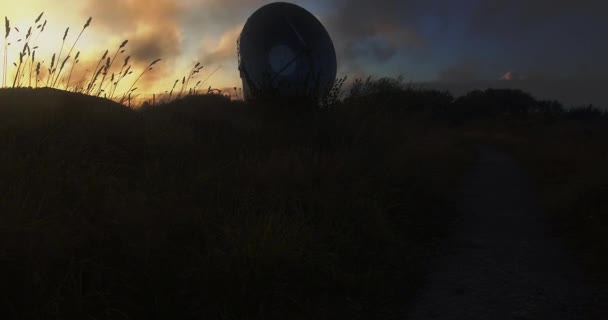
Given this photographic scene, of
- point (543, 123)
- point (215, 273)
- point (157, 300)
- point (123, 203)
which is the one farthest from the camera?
point (543, 123)

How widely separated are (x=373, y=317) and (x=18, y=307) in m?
2.08

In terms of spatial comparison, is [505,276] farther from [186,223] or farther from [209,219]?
[186,223]

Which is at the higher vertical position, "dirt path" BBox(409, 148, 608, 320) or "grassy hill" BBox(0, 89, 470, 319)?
"grassy hill" BBox(0, 89, 470, 319)

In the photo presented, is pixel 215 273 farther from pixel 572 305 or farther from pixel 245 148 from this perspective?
pixel 245 148

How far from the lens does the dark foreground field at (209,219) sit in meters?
2.87

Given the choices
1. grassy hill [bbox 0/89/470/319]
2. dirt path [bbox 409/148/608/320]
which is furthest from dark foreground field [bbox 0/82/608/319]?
dirt path [bbox 409/148/608/320]

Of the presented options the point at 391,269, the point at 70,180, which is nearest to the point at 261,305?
the point at 391,269

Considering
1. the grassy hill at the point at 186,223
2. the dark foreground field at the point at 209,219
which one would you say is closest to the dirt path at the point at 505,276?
the dark foreground field at the point at 209,219

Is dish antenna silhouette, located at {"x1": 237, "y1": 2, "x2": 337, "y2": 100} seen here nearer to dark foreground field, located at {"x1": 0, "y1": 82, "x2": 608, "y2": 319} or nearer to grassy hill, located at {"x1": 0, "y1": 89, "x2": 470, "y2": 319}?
dark foreground field, located at {"x1": 0, "y1": 82, "x2": 608, "y2": 319}

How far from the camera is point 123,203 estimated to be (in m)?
3.51

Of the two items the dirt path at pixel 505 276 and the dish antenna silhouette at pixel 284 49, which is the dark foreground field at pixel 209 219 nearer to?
the dirt path at pixel 505 276

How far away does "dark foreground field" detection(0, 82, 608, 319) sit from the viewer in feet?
9.42

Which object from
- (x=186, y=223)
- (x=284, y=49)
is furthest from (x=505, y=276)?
(x=284, y=49)

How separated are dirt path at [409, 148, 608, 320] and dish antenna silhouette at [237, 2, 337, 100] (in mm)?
6051
